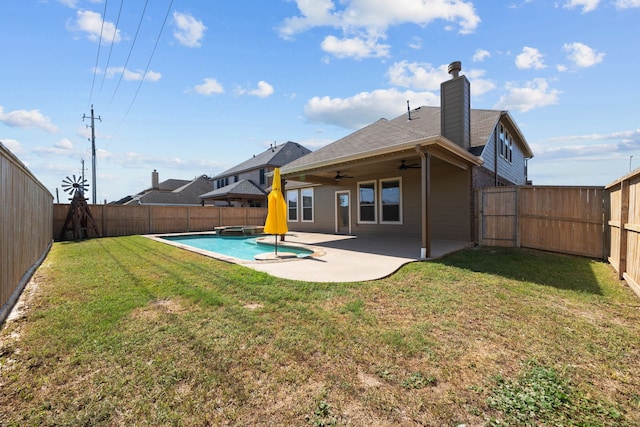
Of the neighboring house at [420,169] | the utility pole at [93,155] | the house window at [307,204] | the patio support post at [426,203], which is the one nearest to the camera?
the patio support post at [426,203]

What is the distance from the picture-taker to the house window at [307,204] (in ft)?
51.6

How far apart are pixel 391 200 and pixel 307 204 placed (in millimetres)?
5701

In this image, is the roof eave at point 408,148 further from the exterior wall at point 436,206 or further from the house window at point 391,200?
the house window at point 391,200

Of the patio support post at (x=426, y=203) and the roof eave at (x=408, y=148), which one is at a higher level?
the roof eave at (x=408, y=148)

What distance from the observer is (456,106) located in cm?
962

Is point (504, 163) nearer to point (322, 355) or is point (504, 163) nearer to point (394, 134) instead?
point (394, 134)

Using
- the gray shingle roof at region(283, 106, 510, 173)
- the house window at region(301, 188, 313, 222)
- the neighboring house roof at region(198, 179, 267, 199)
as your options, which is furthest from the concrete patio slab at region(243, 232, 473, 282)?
the neighboring house roof at region(198, 179, 267, 199)

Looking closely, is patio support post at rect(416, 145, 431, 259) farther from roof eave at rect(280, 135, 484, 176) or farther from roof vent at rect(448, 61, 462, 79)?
roof vent at rect(448, 61, 462, 79)

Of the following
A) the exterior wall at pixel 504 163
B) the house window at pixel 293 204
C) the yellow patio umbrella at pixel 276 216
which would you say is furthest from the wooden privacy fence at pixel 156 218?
the exterior wall at pixel 504 163

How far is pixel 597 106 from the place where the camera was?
32.3ft

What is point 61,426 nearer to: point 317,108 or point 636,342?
point 636,342

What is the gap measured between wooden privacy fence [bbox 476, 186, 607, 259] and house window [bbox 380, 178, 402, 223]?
9.30 feet

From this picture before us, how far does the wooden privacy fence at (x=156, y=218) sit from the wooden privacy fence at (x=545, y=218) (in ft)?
47.5

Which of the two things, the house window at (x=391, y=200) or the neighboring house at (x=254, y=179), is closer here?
the house window at (x=391, y=200)
